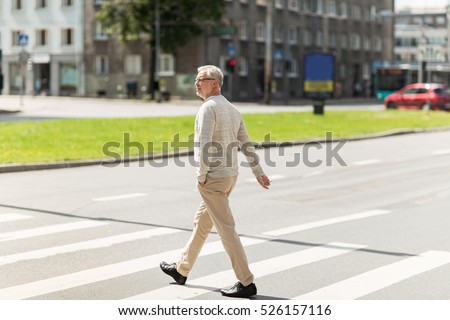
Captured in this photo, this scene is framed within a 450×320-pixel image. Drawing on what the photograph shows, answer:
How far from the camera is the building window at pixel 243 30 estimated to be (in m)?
71.0

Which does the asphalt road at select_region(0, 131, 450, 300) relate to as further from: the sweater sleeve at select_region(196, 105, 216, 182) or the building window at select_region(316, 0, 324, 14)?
the building window at select_region(316, 0, 324, 14)

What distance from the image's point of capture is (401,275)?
317 inches

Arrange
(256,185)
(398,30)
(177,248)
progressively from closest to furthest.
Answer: (177,248)
(256,185)
(398,30)

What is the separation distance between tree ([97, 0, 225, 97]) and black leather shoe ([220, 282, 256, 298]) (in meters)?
56.6

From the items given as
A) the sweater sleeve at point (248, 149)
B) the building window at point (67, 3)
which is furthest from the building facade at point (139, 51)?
the sweater sleeve at point (248, 149)

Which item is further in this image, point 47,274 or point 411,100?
point 411,100

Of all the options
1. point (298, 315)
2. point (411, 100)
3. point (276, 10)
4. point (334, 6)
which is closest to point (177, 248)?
point (298, 315)

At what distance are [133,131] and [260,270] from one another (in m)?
18.9

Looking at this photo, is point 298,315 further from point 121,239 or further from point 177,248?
point 121,239

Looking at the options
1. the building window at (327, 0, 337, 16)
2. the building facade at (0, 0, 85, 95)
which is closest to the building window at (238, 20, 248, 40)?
the building facade at (0, 0, 85, 95)

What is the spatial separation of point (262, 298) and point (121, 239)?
3139 millimetres

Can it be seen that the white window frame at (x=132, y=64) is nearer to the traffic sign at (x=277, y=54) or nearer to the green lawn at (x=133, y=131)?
the traffic sign at (x=277, y=54)

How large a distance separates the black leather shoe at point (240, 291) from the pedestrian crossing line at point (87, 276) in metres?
1.22

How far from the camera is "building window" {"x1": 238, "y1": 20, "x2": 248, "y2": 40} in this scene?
71.0 meters
